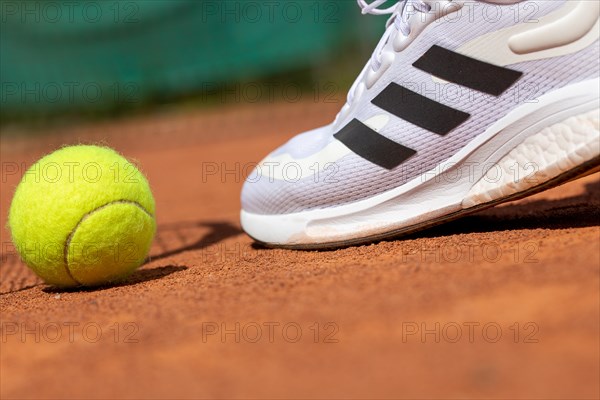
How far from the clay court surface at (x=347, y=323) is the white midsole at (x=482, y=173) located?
77 mm

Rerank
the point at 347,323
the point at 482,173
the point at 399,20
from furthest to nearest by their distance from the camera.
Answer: the point at 399,20
the point at 482,173
the point at 347,323

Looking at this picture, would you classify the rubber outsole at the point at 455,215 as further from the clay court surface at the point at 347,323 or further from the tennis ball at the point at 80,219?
the tennis ball at the point at 80,219

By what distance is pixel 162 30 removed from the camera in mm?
9172

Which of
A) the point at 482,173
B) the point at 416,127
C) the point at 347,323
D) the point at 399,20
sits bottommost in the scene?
the point at 347,323

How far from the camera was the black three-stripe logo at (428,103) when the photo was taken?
2.08 metres

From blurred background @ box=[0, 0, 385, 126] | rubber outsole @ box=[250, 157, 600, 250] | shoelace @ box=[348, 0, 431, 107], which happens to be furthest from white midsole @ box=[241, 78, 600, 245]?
blurred background @ box=[0, 0, 385, 126]

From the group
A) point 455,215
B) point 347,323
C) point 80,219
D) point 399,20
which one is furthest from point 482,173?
point 80,219

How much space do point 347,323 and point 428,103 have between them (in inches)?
32.8

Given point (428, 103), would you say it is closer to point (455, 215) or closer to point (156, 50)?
point (455, 215)

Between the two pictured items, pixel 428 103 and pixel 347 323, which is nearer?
pixel 347 323

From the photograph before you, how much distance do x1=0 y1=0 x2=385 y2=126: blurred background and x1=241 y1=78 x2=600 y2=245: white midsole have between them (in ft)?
23.6

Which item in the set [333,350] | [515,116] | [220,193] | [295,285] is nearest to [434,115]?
[515,116]

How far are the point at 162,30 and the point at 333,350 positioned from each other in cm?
820

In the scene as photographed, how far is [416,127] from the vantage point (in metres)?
2.18
